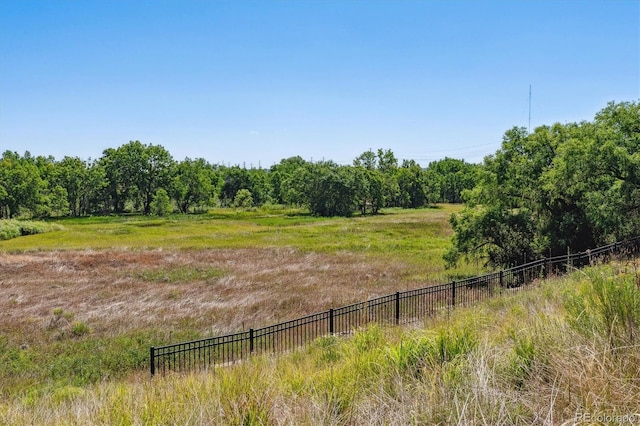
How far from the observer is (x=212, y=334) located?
13328mm

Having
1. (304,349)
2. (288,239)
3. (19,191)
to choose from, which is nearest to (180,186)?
(19,191)

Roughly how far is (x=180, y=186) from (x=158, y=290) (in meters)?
78.6

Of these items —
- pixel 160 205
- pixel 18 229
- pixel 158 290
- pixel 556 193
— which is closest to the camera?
pixel 556 193

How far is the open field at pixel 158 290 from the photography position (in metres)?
11.4

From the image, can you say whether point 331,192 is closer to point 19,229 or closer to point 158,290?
point 19,229

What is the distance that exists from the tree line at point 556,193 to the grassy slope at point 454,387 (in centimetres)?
1597

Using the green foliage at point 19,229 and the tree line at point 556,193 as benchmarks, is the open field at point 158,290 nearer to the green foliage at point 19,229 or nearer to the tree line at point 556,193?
the tree line at point 556,193

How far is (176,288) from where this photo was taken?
21.0 m

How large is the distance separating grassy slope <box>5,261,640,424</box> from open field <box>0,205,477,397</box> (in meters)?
4.30

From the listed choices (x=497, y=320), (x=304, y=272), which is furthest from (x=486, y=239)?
(x=497, y=320)

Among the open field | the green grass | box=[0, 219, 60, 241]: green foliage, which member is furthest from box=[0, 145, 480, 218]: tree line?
the open field

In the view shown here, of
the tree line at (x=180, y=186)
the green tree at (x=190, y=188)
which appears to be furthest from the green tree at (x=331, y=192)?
the green tree at (x=190, y=188)

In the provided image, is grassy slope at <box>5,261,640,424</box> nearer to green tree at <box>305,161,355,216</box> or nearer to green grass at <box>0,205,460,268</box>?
green grass at <box>0,205,460,268</box>

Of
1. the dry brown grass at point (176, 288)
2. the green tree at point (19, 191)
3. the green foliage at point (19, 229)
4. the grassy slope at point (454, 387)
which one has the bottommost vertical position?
the dry brown grass at point (176, 288)
